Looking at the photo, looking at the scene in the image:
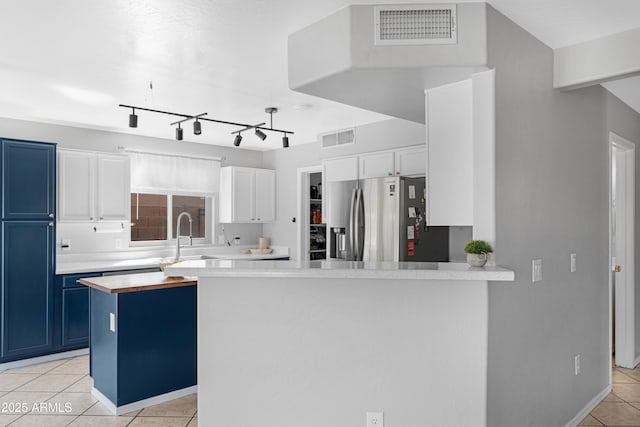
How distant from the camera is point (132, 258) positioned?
18.8 ft

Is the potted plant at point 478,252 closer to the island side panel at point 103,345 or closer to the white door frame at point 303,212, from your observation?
Result: the island side panel at point 103,345

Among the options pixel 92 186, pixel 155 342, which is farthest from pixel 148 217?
pixel 155 342

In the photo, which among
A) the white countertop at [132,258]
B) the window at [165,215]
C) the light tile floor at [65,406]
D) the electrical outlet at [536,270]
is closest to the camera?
the electrical outlet at [536,270]

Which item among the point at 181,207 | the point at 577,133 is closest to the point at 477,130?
the point at 577,133

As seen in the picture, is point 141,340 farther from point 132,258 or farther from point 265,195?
point 265,195

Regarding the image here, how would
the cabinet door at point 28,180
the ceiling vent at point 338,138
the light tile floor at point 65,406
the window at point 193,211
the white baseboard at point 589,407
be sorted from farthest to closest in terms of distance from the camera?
the window at point 193,211 → the ceiling vent at point 338,138 → the cabinet door at point 28,180 → the light tile floor at point 65,406 → the white baseboard at point 589,407

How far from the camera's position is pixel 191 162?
248 inches

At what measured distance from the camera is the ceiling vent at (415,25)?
2.27 meters

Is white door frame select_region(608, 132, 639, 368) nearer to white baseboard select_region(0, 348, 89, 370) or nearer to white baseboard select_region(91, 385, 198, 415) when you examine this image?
white baseboard select_region(91, 385, 198, 415)

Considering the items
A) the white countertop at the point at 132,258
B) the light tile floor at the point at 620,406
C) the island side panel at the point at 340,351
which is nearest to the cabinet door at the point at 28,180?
the white countertop at the point at 132,258

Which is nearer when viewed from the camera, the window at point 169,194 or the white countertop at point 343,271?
the white countertop at point 343,271

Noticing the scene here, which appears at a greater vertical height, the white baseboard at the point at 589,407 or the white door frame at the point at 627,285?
the white door frame at the point at 627,285

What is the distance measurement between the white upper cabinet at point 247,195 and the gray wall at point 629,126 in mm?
4398

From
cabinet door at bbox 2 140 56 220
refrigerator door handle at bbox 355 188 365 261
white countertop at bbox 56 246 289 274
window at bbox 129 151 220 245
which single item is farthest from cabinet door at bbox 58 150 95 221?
refrigerator door handle at bbox 355 188 365 261
